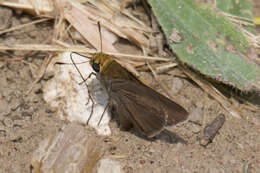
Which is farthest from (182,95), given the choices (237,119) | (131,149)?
(131,149)

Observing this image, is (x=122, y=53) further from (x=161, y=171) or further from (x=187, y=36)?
(x=161, y=171)

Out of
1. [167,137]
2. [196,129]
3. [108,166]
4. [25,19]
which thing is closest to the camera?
[108,166]

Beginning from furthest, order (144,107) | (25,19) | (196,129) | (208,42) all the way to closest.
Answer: (25,19)
(208,42)
(196,129)
(144,107)

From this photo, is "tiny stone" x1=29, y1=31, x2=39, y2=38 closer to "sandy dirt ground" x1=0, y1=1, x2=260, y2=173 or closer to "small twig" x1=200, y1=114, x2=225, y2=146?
"sandy dirt ground" x1=0, y1=1, x2=260, y2=173

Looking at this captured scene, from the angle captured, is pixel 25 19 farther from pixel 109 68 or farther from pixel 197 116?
pixel 197 116

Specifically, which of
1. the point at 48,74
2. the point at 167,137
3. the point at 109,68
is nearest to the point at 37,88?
the point at 48,74

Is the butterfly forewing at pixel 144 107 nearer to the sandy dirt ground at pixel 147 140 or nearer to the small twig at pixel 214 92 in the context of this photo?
the sandy dirt ground at pixel 147 140
